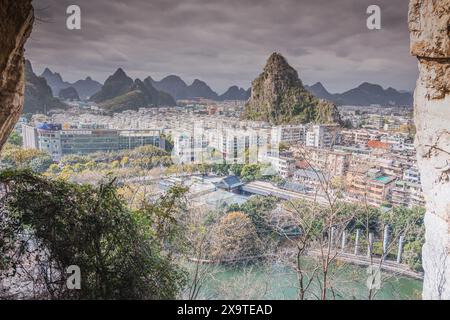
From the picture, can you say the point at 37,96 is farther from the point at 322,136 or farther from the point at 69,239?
the point at 322,136

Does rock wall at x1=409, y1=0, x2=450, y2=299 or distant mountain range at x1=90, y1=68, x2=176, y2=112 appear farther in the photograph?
distant mountain range at x1=90, y1=68, x2=176, y2=112

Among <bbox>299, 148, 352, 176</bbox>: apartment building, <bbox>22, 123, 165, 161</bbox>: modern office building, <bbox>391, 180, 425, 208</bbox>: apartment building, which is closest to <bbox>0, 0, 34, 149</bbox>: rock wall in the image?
<bbox>22, 123, 165, 161</bbox>: modern office building

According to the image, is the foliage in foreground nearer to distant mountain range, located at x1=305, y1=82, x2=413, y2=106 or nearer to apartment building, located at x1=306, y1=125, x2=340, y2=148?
apartment building, located at x1=306, y1=125, x2=340, y2=148

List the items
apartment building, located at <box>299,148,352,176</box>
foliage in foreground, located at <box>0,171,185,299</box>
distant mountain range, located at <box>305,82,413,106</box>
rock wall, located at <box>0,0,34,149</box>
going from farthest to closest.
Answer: distant mountain range, located at <box>305,82,413,106</box> → apartment building, located at <box>299,148,352,176</box> → foliage in foreground, located at <box>0,171,185,299</box> → rock wall, located at <box>0,0,34,149</box>

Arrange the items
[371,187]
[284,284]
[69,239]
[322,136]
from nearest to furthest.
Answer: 1. [69,239]
2. [284,284]
3. [371,187]
4. [322,136]

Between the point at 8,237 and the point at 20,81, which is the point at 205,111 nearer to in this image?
the point at 20,81

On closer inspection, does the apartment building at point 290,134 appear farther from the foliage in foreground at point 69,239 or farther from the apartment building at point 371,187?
the foliage in foreground at point 69,239

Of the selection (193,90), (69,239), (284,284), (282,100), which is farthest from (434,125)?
(69,239)
